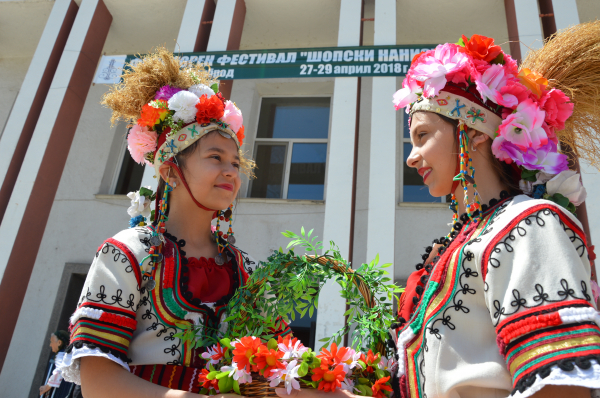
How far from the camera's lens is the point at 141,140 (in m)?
2.29

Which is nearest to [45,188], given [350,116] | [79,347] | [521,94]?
[350,116]

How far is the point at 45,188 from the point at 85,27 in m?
2.16

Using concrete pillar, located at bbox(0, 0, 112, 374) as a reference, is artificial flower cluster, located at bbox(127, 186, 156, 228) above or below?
below

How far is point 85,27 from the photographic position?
18.1 ft

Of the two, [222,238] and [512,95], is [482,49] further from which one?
[222,238]

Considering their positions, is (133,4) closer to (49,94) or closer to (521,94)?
(49,94)

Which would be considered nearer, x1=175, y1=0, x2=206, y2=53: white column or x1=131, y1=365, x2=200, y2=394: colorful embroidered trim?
x1=131, y1=365, x2=200, y2=394: colorful embroidered trim

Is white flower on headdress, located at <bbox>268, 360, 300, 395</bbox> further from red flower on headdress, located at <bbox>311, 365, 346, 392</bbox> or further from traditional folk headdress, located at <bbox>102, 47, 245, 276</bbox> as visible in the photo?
traditional folk headdress, located at <bbox>102, 47, 245, 276</bbox>

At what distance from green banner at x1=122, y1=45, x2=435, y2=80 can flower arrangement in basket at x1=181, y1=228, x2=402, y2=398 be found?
127 inches

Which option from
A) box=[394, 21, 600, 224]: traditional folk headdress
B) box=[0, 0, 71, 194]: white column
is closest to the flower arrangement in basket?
box=[394, 21, 600, 224]: traditional folk headdress

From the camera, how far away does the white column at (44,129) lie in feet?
15.1

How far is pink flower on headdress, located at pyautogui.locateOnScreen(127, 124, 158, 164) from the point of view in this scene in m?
2.26

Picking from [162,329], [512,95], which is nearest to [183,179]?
[162,329]

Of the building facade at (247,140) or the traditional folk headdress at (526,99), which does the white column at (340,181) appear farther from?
the traditional folk headdress at (526,99)
